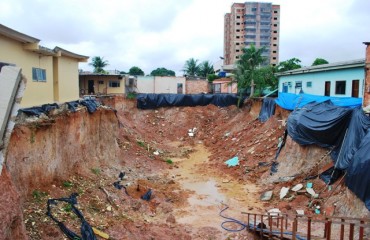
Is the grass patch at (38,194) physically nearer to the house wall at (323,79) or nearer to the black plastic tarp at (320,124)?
the black plastic tarp at (320,124)

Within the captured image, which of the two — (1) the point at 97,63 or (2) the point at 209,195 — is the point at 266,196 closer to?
(2) the point at 209,195

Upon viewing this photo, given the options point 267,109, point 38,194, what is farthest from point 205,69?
point 38,194

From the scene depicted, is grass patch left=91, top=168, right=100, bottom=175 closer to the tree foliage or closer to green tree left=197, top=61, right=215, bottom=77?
green tree left=197, top=61, right=215, bottom=77

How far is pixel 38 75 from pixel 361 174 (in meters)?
13.6

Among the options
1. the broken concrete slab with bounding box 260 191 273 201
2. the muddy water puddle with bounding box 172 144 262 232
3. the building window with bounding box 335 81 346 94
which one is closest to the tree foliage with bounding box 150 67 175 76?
the muddy water puddle with bounding box 172 144 262 232

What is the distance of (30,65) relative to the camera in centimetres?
1395

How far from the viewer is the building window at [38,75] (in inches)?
562

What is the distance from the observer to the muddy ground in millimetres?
10555

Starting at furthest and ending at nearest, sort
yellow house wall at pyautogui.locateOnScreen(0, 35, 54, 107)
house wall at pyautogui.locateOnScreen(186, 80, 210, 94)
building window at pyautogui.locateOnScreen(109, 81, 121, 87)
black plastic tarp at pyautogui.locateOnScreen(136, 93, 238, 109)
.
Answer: house wall at pyautogui.locateOnScreen(186, 80, 210, 94) → building window at pyautogui.locateOnScreen(109, 81, 121, 87) → black plastic tarp at pyautogui.locateOnScreen(136, 93, 238, 109) → yellow house wall at pyautogui.locateOnScreen(0, 35, 54, 107)

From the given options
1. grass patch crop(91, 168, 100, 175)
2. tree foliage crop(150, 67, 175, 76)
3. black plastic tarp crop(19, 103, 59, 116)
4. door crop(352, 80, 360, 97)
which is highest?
tree foliage crop(150, 67, 175, 76)

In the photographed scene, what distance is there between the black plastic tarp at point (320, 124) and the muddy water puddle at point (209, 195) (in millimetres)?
3652

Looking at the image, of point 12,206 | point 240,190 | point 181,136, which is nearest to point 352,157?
point 240,190

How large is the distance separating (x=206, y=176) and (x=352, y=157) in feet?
29.9

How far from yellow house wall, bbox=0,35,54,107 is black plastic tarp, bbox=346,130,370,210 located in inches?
484
